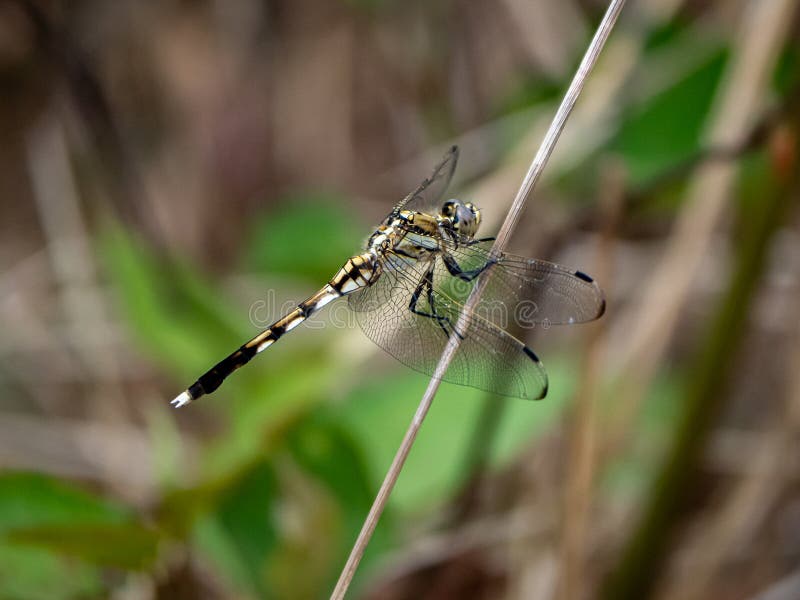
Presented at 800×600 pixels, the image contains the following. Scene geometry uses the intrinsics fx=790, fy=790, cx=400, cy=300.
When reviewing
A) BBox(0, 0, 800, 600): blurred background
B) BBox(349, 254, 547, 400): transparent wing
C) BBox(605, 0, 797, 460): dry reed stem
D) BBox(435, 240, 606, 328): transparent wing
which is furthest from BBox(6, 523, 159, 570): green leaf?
BBox(605, 0, 797, 460): dry reed stem

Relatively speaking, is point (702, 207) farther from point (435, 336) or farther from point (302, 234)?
point (302, 234)

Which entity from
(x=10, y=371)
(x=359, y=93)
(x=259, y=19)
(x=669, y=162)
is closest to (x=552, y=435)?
(x=669, y=162)

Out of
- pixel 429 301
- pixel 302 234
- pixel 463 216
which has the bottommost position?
pixel 429 301

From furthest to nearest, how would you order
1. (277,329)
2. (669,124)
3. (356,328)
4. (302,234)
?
(302,234) → (669,124) → (356,328) → (277,329)

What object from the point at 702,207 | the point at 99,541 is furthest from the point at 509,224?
the point at 702,207

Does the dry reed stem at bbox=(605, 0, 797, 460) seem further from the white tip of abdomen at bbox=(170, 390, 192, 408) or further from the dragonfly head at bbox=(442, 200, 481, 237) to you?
the white tip of abdomen at bbox=(170, 390, 192, 408)

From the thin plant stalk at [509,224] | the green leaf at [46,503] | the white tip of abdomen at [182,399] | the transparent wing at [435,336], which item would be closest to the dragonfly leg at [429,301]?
the transparent wing at [435,336]

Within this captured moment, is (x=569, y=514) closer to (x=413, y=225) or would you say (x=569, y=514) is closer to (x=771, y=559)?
(x=413, y=225)
